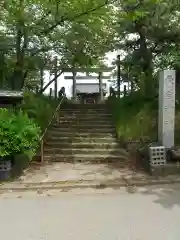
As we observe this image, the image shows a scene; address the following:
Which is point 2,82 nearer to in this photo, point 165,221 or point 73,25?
point 73,25

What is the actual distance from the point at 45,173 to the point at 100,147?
284 centimetres

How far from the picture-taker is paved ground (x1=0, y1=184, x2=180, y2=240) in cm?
522

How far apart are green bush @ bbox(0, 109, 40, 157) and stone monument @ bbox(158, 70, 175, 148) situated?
3921 mm

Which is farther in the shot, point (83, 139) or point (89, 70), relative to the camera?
point (89, 70)

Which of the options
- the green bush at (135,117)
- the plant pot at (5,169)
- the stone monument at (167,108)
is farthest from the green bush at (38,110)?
the stone monument at (167,108)

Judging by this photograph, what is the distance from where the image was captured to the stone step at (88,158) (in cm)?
1094

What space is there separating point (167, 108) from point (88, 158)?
314 centimetres

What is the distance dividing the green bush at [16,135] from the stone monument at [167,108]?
3.92 m

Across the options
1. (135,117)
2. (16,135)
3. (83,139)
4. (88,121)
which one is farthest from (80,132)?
(16,135)

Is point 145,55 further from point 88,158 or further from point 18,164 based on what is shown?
point 18,164

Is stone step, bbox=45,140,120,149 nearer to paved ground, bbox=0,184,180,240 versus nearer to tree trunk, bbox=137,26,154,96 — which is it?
paved ground, bbox=0,184,180,240

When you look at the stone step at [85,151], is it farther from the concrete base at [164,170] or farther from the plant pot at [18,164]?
the concrete base at [164,170]

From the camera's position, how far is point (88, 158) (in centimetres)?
1101

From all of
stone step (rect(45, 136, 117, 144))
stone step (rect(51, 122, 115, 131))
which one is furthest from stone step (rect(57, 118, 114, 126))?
stone step (rect(45, 136, 117, 144))
